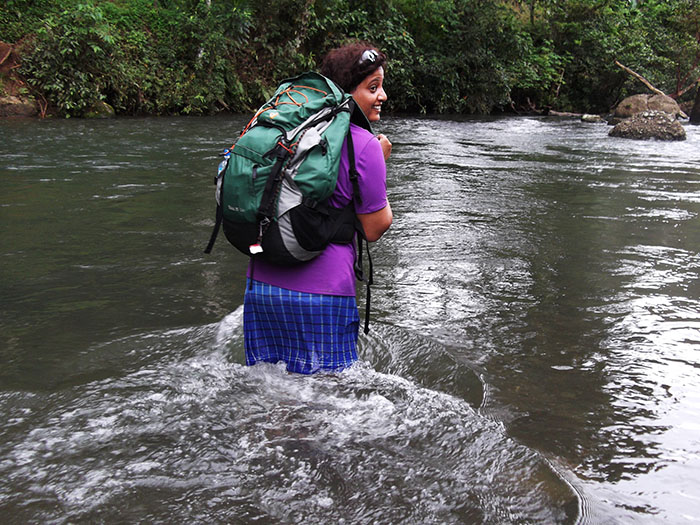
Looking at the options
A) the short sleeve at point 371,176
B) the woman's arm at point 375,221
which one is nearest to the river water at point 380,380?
the woman's arm at point 375,221

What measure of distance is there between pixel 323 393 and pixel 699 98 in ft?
69.5

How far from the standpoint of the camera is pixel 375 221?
249cm

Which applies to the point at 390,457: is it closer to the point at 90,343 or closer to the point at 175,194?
the point at 90,343

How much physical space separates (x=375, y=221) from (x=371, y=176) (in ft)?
0.66

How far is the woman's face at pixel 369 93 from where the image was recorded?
8.52 ft

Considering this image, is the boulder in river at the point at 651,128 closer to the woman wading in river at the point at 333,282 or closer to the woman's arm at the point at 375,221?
the woman wading in river at the point at 333,282

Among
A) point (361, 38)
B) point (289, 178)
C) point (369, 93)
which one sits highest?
point (361, 38)

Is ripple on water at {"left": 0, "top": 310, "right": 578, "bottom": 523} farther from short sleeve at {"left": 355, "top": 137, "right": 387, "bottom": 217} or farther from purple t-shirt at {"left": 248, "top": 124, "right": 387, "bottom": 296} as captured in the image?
short sleeve at {"left": 355, "top": 137, "right": 387, "bottom": 217}

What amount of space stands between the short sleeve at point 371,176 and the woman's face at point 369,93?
286mm

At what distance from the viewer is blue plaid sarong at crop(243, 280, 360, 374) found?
2537mm

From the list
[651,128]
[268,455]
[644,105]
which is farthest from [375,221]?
[644,105]

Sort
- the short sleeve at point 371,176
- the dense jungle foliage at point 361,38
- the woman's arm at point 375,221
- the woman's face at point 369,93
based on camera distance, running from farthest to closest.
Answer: the dense jungle foliage at point 361,38
the woman's face at point 369,93
the woman's arm at point 375,221
the short sleeve at point 371,176

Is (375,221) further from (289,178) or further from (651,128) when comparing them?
(651,128)

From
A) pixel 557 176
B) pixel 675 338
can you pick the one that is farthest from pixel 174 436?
pixel 557 176
